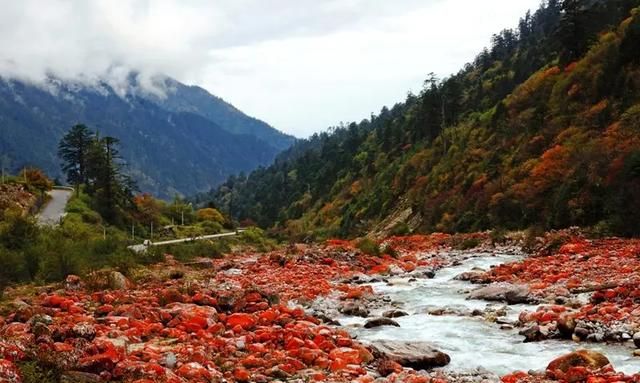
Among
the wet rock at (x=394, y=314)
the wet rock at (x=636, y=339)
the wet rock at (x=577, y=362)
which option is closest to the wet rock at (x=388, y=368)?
the wet rock at (x=577, y=362)

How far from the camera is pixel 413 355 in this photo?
41.1 feet

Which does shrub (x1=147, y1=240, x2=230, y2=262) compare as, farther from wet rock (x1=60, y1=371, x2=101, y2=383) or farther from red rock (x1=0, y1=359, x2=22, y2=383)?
red rock (x1=0, y1=359, x2=22, y2=383)

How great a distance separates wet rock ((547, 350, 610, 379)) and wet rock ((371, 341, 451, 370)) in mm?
2295

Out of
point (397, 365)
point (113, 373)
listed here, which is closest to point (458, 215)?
point (397, 365)

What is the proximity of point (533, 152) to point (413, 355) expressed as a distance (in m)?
41.9

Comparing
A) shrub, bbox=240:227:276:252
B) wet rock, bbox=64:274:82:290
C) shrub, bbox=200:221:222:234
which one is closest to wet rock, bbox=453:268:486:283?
wet rock, bbox=64:274:82:290

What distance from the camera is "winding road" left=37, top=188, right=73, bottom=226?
54487 millimetres

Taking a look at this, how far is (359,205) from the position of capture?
89.3 metres

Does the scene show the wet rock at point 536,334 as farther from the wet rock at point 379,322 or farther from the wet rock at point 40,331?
the wet rock at point 40,331

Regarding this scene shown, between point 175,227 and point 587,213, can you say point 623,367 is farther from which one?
point 175,227

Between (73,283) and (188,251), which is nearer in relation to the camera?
(73,283)

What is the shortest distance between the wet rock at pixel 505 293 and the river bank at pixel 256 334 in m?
0.51

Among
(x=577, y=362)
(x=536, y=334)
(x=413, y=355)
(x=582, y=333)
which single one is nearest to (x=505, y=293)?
(x=536, y=334)

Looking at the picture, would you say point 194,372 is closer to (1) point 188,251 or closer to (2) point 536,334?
(2) point 536,334
